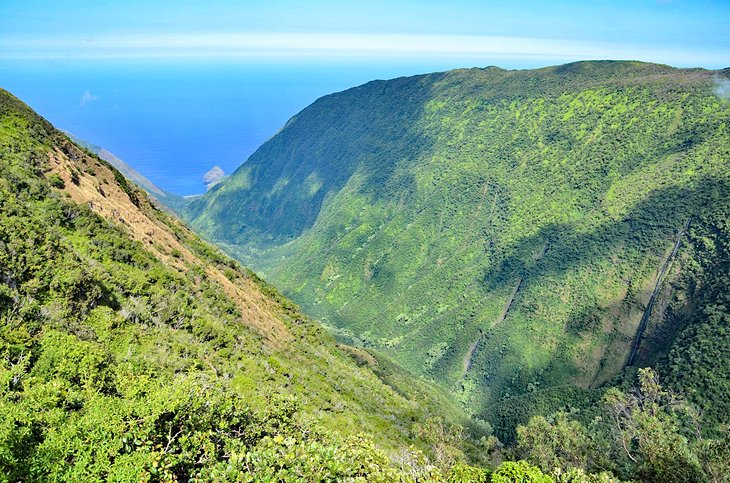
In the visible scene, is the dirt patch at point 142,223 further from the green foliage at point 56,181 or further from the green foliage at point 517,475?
the green foliage at point 517,475

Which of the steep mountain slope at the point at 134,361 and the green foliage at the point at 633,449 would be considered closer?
the steep mountain slope at the point at 134,361

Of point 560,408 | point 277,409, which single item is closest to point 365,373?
point 277,409

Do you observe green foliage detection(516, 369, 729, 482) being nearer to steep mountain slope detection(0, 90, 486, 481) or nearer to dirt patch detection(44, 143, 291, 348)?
steep mountain slope detection(0, 90, 486, 481)

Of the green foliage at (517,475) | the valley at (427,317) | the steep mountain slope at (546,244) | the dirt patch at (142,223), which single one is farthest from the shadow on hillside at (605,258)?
the green foliage at (517,475)

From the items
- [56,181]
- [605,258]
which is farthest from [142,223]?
[605,258]

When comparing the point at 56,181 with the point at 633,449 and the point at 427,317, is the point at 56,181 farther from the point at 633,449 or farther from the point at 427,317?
the point at 427,317
